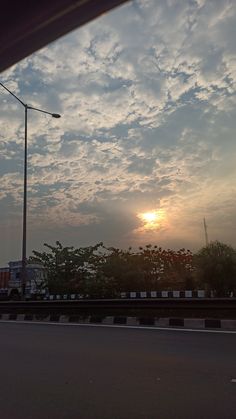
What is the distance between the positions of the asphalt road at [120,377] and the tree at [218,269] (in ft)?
44.3

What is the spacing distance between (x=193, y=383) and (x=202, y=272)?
733 inches

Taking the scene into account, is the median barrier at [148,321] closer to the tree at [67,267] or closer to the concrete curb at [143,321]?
the concrete curb at [143,321]

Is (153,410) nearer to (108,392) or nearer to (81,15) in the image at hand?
(108,392)

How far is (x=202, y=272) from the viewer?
78.8 feet

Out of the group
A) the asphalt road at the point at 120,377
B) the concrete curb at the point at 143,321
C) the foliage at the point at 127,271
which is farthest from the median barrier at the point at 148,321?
the foliage at the point at 127,271

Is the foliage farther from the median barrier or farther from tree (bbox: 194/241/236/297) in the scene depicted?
the median barrier

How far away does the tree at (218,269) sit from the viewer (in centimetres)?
2353

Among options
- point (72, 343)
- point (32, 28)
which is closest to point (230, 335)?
point (72, 343)

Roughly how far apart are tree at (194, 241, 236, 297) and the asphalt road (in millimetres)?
13512

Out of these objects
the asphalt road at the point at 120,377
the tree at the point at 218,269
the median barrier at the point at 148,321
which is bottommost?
the asphalt road at the point at 120,377

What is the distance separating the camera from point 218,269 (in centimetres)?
2353

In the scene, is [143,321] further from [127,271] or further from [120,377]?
[127,271]

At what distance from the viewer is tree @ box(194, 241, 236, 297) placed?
2353 cm

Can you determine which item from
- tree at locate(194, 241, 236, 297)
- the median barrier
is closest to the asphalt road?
the median barrier
